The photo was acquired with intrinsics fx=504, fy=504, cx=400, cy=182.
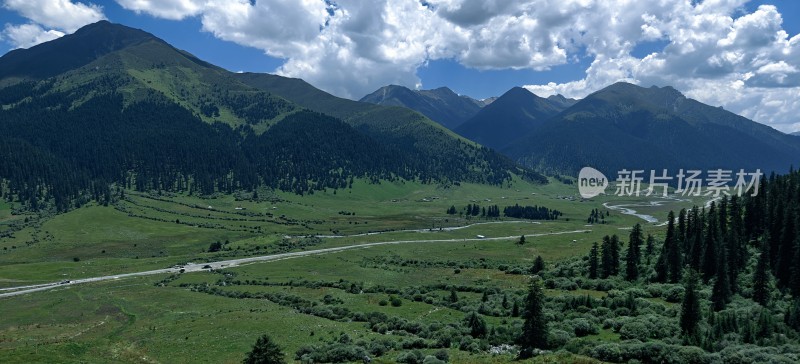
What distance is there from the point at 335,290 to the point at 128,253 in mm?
97644

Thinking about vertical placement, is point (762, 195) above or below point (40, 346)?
above

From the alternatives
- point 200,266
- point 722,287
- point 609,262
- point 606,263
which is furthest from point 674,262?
point 200,266

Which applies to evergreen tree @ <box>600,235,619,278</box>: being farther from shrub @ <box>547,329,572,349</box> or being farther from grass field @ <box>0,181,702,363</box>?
shrub @ <box>547,329,572,349</box>

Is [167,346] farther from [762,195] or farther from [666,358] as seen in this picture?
[762,195]

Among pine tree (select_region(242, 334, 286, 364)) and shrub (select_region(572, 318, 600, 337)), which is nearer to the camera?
pine tree (select_region(242, 334, 286, 364))

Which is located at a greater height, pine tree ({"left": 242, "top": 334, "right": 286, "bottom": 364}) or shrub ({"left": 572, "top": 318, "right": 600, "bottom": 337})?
pine tree ({"left": 242, "top": 334, "right": 286, "bottom": 364})

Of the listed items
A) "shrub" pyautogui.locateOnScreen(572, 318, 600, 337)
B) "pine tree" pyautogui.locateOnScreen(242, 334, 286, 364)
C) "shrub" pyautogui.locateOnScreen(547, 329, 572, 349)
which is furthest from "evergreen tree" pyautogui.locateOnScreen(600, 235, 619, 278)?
"pine tree" pyautogui.locateOnScreen(242, 334, 286, 364)

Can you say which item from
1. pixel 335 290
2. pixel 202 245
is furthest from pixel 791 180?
pixel 202 245

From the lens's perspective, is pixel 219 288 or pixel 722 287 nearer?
pixel 722 287

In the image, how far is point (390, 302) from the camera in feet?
269

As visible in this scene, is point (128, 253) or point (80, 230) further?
point (80, 230)

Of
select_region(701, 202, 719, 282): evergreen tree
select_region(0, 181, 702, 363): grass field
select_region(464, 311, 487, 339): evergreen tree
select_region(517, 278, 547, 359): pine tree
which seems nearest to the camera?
select_region(517, 278, 547, 359): pine tree

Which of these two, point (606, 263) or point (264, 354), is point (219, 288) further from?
point (606, 263)

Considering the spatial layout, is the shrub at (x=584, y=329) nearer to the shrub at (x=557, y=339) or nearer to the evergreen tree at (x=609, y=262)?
the shrub at (x=557, y=339)
